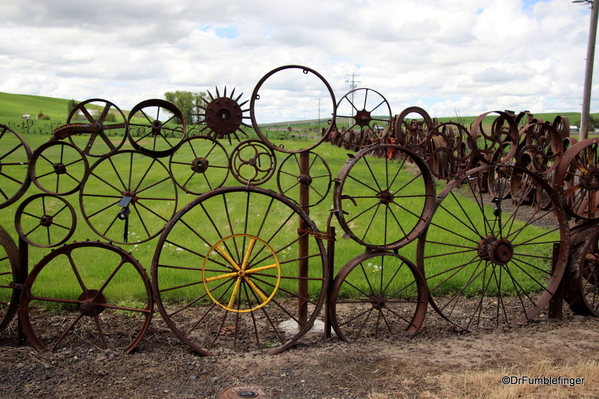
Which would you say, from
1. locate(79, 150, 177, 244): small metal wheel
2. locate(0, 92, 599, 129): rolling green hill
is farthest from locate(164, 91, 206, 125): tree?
locate(0, 92, 599, 129): rolling green hill

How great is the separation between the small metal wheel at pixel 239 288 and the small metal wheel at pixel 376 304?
0.27 metres

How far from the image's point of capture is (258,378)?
11.5ft

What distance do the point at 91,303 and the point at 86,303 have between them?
0.04 metres

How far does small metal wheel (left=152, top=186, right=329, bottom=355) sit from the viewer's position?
13.0ft

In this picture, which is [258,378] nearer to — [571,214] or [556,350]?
[556,350]

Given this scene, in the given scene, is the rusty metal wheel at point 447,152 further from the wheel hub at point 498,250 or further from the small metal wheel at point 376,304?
the small metal wheel at point 376,304

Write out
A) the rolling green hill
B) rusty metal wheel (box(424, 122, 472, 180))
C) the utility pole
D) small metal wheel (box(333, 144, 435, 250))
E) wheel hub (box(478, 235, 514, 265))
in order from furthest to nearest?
the rolling green hill
the utility pole
rusty metal wheel (box(424, 122, 472, 180))
wheel hub (box(478, 235, 514, 265))
small metal wheel (box(333, 144, 435, 250))

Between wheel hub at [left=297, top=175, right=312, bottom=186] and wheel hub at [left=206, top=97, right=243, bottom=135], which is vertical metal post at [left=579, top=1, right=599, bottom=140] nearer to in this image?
wheel hub at [left=297, top=175, right=312, bottom=186]

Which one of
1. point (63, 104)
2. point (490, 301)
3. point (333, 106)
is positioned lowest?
point (490, 301)

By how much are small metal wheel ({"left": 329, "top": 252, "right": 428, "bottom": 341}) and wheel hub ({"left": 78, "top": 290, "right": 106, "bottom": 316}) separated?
74.9 inches

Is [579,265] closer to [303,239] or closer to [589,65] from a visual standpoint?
[303,239]

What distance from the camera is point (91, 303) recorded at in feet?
13.0

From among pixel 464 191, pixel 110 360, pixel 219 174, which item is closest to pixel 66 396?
pixel 110 360

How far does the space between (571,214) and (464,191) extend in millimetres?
9161
